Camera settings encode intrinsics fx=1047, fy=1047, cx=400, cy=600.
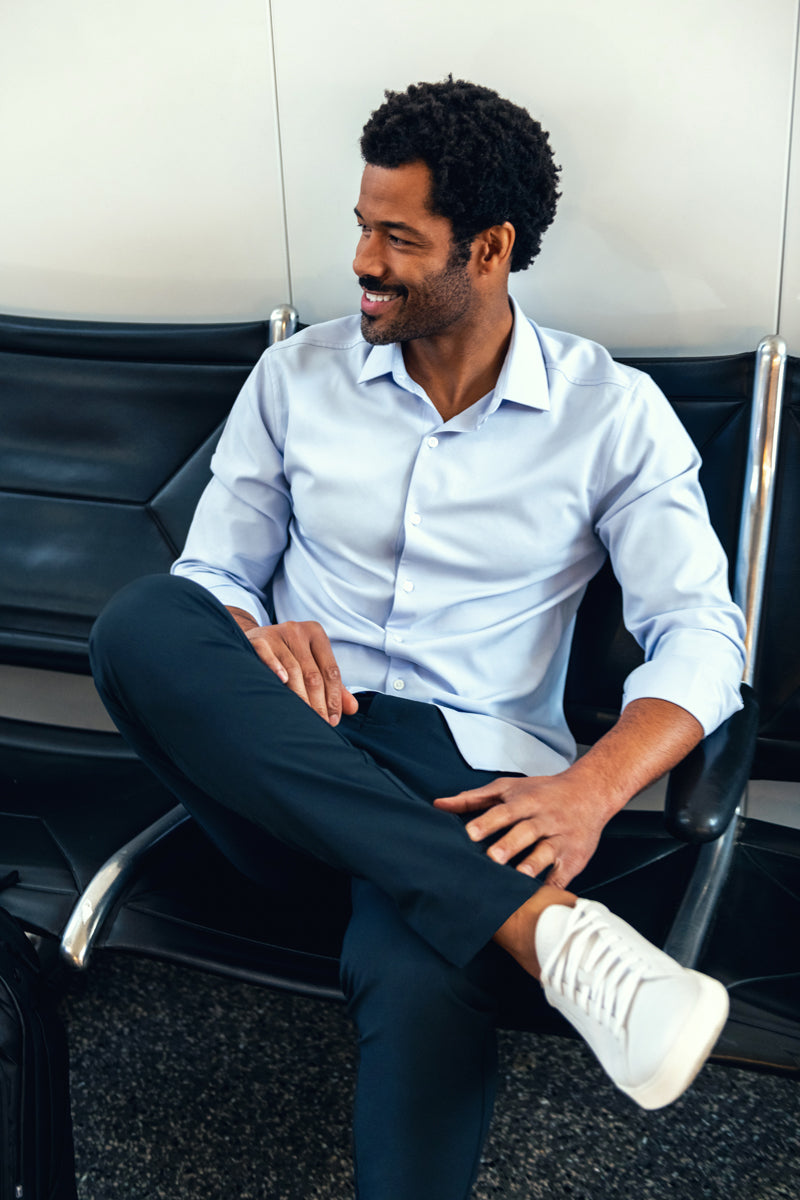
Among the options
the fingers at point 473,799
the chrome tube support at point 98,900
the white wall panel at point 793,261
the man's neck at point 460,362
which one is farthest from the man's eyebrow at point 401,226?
the chrome tube support at point 98,900

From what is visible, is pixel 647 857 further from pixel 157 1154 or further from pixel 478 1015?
pixel 157 1154

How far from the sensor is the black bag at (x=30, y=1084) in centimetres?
117

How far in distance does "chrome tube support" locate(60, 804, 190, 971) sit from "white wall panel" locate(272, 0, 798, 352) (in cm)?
111

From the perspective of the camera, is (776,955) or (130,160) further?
(130,160)

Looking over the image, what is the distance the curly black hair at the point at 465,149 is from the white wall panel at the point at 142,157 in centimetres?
47

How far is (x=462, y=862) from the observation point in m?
1.05

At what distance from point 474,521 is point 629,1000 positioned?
729 mm

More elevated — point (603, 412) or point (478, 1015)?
point (603, 412)

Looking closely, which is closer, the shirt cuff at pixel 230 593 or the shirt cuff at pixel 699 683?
the shirt cuff at pixel 699 683

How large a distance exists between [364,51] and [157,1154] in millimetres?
1762

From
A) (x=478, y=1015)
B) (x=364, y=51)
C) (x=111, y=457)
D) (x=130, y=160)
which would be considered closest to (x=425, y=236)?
(x=364, y=51)

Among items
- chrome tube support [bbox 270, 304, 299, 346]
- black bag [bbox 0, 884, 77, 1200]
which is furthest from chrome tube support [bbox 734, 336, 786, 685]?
black bag [bbox 0, 884, 77, 1200]

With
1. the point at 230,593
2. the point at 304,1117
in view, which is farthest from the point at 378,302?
the point at 304,1117

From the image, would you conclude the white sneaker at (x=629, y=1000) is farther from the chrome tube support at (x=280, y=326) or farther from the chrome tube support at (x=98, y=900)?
the chrome tube support at (x=280, y=326)
